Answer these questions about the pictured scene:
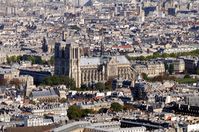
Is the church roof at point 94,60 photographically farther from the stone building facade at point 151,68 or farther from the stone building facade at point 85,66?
the stone building facade at point 151,68

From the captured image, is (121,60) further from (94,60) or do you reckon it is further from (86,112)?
(86,112)

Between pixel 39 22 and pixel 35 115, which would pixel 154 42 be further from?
pixel 35 115

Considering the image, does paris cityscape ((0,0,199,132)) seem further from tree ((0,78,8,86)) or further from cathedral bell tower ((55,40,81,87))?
tree ((0,78,8,86))

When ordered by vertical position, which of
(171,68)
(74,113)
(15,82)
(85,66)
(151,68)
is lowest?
(171,68)

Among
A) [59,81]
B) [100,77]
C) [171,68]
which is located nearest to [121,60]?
[100,77]

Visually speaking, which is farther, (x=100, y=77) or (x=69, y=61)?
(x=100, y=77)

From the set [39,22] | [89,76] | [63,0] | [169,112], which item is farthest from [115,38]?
[63,0]

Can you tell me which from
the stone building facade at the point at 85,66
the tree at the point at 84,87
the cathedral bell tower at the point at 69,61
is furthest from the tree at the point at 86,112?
the cathedral bell tower at the point at 69,61
